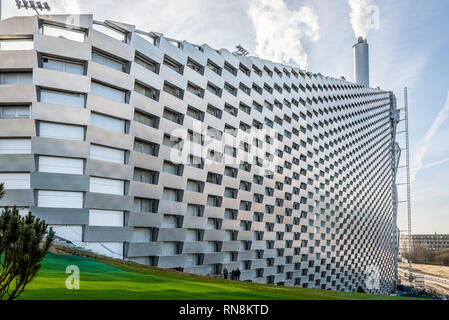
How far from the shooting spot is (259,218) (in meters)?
43.8

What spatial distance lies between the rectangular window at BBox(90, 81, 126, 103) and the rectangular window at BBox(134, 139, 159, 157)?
10.8 ft

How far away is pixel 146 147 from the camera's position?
95.3 ft

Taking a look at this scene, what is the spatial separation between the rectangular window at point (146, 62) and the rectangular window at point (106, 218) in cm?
1121

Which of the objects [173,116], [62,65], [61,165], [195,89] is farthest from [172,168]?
[62,65]

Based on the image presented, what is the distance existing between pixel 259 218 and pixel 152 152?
18723 millimetres

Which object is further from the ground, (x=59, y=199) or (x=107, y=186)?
(x=107, y=186)

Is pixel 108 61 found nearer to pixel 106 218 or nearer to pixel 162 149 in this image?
pixel 162 149

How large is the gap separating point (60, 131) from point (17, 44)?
233 inches

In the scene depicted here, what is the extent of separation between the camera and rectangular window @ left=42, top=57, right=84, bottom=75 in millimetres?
23938

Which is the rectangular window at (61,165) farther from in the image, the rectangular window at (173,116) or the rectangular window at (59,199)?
the rectangular window at (173,116)

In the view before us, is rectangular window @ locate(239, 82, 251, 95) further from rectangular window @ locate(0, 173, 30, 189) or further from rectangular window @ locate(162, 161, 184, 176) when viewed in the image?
rectangular window @ locate(0, 173, 30, 189)

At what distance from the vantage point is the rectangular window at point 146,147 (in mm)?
28334
